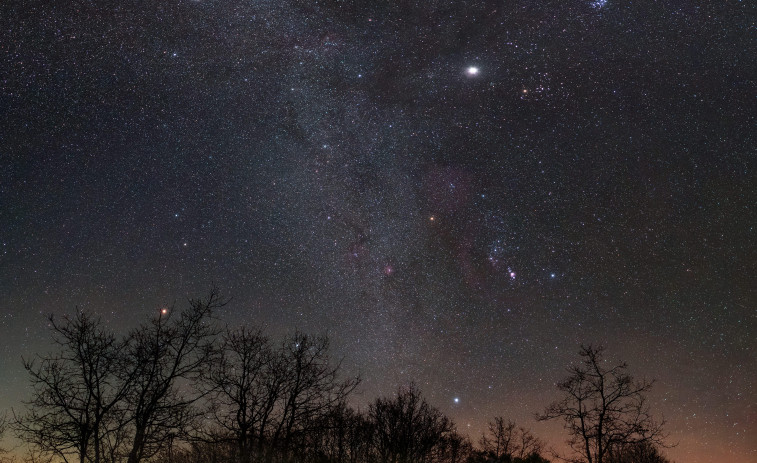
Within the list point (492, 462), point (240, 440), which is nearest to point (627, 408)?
point (492, 462)

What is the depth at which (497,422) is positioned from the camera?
58.6 meters

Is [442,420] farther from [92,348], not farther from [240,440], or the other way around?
[92,348]

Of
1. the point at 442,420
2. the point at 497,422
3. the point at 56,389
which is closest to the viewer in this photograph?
the point at 56,389

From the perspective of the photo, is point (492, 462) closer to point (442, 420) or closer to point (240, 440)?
point (442, 420)

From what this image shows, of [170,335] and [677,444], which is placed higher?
[170,335]

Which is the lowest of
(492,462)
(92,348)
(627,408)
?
(492,462)

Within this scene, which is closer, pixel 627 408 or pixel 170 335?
pixel 170 335

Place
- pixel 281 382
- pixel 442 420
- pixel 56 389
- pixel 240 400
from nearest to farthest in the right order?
pixel 56 389 < pixel 240 400 < pixel 281 382 < pixel 442 420

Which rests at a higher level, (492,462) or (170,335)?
(170,335)

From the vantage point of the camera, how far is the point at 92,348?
57.7 feet

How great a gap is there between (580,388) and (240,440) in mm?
19121

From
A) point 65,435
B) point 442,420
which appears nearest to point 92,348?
point 65,435

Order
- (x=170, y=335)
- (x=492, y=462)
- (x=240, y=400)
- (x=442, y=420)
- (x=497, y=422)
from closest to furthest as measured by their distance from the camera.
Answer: (x=170, y=335), (x=240, y=400), (x=492, y=462), (x=442, y=420), (x=497, y=422)

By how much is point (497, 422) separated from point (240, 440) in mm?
45588
